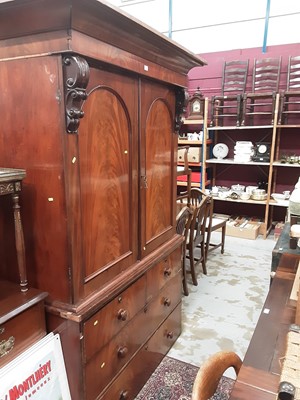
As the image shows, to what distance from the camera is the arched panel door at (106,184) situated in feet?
4.05

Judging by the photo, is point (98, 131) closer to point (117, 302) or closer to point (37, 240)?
point (37, 240)

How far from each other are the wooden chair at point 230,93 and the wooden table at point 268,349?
3539 millimetres

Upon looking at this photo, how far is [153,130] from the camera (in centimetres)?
170

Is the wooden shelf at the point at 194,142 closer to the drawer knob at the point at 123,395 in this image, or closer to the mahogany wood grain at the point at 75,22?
the mahogany wood grain at the point at 75,22

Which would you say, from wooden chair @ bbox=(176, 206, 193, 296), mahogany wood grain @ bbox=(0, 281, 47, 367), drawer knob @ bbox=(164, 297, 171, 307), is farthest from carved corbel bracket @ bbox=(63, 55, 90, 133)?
wooden chair @ bbox=(176, 206, 193, 296)

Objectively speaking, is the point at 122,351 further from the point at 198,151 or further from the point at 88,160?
the point at 198,151

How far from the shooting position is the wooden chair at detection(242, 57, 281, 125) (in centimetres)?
435

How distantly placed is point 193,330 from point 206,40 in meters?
4.36

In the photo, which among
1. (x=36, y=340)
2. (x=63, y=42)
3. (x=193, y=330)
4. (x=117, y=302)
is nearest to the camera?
(x=63, y=42)

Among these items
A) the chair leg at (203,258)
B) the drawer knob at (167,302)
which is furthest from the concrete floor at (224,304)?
the drawer knob at (167,302)

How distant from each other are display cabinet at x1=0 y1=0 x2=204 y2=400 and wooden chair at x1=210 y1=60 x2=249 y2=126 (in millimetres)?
3009

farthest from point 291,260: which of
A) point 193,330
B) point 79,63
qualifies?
point 79,63

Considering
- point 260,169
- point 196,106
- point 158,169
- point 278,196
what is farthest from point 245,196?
point 158,169

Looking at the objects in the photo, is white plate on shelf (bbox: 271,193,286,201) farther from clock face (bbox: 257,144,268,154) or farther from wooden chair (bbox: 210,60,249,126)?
wooden chair (bbox: 210,60,249,126)
